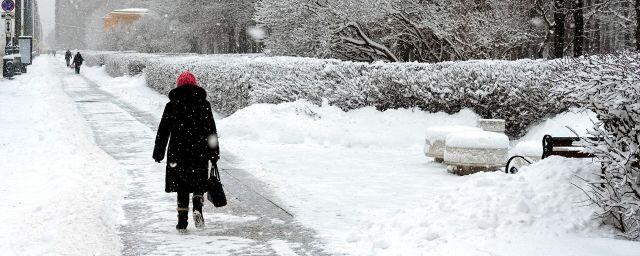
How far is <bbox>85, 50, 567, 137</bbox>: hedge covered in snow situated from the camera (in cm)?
1669

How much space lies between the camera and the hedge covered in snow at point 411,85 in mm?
16688

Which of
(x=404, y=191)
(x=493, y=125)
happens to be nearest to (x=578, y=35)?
(x=493, y=125)

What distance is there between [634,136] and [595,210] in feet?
2.65

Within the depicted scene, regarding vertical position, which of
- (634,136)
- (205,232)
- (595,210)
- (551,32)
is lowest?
(205,232)

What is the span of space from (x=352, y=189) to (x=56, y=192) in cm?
407

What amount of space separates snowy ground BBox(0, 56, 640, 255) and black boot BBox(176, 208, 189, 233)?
0.81 feet

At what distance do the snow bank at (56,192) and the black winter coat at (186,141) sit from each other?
2.94ft

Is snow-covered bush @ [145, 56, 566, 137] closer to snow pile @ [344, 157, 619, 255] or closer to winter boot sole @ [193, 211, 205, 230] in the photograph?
snow pile @ [344, 157, 619, 255]

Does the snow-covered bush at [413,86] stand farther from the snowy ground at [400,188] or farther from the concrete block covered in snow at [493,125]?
the concrete block covered in snow at [493,125]

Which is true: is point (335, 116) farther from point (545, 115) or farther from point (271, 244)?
point (271, 244)

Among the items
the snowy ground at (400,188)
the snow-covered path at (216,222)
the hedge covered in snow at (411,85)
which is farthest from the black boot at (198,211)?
the hedge covered in snow at (411,85)

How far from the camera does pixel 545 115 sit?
16.8 metres

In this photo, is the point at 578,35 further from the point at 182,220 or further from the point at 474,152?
the point at 182,220

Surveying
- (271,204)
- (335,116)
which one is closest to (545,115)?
(335,116)
